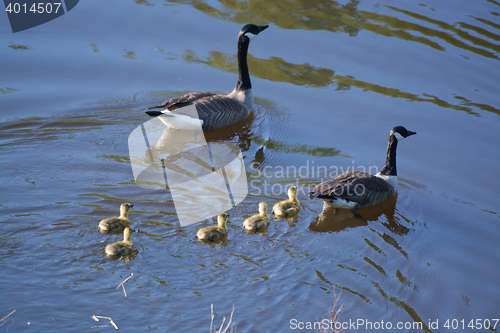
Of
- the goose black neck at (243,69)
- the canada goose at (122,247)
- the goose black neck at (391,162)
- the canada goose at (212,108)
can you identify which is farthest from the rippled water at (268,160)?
the goose black neck at (243,69)

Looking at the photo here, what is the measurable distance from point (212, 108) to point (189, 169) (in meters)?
1.92

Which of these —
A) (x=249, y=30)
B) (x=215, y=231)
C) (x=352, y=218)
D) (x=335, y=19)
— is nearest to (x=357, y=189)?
(x=352, y=218)

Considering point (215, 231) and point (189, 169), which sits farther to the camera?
point (189, 169)

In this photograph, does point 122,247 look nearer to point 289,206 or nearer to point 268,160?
point 289,206

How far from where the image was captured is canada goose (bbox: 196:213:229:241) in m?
6.20

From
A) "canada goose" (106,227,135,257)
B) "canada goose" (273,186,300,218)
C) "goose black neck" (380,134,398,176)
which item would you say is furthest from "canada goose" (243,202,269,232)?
"goose black neck" (380,134,398,176)

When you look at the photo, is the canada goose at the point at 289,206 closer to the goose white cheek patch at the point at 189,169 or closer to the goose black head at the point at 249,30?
the goose white cheek patch at the point at 189,169

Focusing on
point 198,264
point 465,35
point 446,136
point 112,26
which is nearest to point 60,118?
point 112,26

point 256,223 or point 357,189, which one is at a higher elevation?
point 357,189

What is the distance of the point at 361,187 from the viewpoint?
7.44 meters

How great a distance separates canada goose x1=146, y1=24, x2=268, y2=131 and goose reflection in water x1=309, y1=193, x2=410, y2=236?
3.22 meters

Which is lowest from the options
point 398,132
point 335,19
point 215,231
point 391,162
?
point 215,231

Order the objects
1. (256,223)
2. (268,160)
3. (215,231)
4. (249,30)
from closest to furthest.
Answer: (215,231), (256,223), (268,160), (249,30)

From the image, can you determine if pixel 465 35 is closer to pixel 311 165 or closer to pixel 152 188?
pixel 311 165
